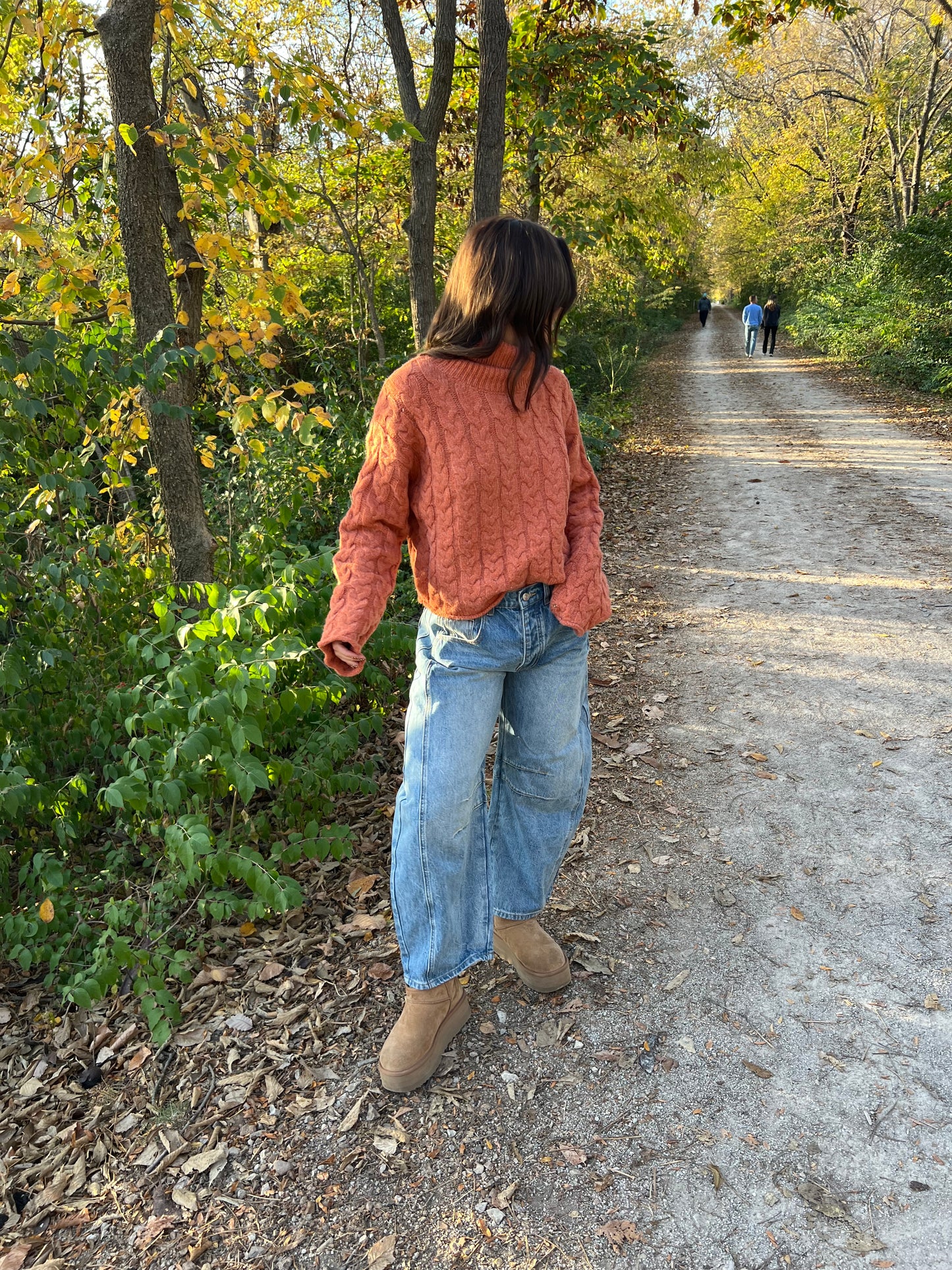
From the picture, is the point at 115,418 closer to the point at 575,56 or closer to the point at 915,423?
the point at 575,56

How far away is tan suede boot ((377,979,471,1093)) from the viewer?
2189 mm

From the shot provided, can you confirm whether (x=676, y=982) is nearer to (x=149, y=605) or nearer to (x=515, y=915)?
(x=515, y=915)

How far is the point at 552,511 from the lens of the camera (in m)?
2.04

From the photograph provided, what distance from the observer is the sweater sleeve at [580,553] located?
6.70ft

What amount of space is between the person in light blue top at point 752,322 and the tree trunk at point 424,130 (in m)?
16.9

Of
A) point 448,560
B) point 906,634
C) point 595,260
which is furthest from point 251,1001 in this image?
point 595,260

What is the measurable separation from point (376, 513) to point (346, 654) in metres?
0.35

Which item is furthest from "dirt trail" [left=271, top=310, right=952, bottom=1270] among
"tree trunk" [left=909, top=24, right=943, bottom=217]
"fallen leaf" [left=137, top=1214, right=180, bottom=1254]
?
"tree trunk" [left=909, top=24, right=943, bottom=217]

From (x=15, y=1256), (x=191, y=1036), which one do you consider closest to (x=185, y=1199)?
(x=15, y=1256)

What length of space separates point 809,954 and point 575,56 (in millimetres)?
8423

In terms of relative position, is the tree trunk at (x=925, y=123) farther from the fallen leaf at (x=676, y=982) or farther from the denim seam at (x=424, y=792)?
the denim seam at (x=424, y=792)

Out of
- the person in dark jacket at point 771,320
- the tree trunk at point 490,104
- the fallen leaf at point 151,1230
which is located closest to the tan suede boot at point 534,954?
the fallen leaf at point 151,1230

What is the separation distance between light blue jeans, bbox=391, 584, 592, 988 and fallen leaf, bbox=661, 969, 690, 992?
0.50m

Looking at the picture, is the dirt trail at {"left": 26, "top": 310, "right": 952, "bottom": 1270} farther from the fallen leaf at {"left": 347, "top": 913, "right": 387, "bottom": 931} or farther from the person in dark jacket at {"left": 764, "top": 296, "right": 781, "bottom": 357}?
the person in dark jacket at {"left": 764, "top": 296, "right": 781, "bottom": 357}
